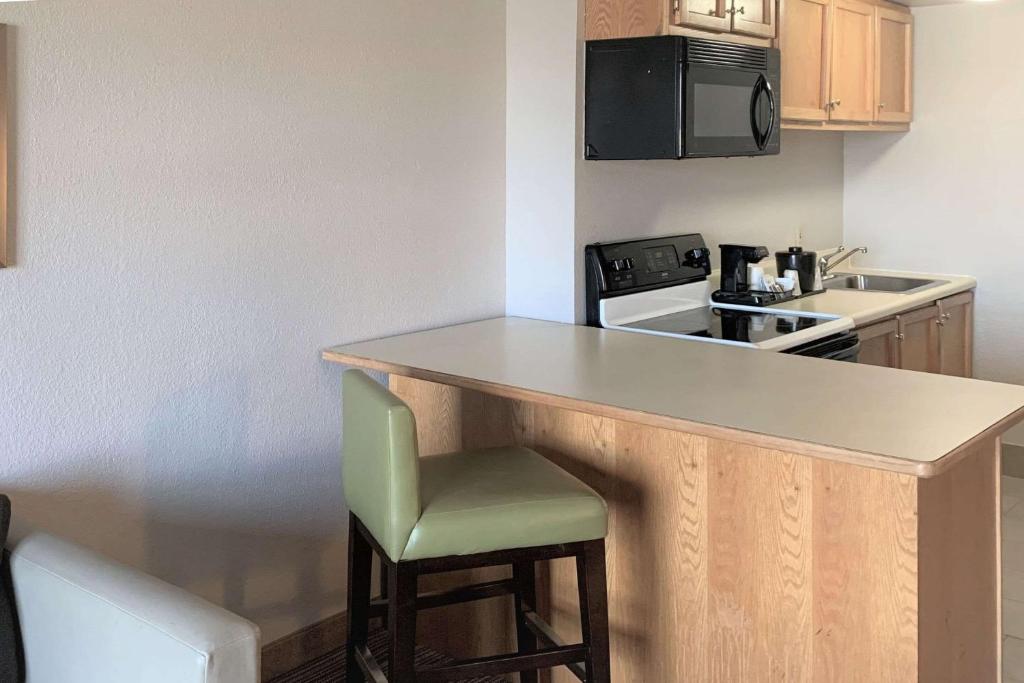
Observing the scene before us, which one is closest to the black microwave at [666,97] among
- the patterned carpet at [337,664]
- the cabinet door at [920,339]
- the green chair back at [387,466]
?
the cabinet door at [920,339]

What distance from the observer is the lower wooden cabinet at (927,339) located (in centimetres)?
378

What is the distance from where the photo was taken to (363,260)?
3012 millimetres

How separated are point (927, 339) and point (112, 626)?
333 centimetres

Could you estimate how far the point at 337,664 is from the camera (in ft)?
9.77

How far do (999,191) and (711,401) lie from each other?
9.57 feet

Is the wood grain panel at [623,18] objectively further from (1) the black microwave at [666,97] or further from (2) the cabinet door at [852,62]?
(2) the cabinet door at [852,62]

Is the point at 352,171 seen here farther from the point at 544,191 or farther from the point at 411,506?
the point at 411,506

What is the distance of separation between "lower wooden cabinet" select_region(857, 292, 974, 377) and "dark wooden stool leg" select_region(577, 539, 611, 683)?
166cm

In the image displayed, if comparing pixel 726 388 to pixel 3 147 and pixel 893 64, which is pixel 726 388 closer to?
pixel 3 147

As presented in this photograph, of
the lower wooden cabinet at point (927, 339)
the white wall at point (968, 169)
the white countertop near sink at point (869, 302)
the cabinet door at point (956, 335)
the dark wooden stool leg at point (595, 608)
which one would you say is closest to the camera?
the dark wooden stool leg at point (595, 608)

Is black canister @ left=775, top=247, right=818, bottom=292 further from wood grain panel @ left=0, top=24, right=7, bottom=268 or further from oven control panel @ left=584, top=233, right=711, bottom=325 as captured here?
wood grain panel @ left=0, top=24, right=7, bottom=268

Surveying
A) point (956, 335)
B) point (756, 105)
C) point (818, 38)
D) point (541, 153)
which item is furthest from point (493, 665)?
point (956, 335)

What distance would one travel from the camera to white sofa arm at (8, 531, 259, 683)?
1.67 m

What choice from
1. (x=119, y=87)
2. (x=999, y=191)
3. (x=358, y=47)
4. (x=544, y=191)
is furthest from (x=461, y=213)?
(x=999, y=191)
